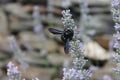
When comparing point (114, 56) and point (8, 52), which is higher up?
point (114, 56)

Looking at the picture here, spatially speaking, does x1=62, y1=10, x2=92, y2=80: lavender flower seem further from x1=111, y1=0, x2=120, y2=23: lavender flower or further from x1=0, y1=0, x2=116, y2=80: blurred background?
x1=0, y1=0, x2=116, y2=80: blurred background

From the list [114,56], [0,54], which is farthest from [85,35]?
[114,56]

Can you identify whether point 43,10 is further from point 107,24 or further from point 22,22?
point 107,24

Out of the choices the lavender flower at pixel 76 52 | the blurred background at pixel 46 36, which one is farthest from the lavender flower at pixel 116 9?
the blurred background at pixel 46 36

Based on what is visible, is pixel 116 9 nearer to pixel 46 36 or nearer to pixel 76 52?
pixel 76 52

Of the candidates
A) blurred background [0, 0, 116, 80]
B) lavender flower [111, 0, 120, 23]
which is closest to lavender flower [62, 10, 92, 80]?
lavender flower [111, 0, 120, 23]

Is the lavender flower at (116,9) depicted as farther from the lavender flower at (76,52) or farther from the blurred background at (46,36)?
the blurred background at (46,36)

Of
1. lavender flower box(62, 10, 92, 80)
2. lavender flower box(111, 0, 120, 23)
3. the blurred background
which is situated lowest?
the blurred background

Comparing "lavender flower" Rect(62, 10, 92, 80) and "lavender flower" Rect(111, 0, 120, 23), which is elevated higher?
"lavender flower" Rect(111, 0, 120, 23)
